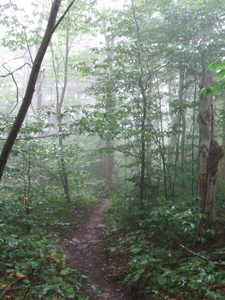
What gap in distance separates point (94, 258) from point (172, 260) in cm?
217

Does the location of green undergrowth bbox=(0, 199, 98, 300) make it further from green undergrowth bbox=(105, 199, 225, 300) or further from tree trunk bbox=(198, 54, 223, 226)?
tree trunk bbox=(198, 54, 223, 226)

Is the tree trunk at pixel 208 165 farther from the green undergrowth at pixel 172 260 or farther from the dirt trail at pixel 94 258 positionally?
the dirt trail at pixel 94 258

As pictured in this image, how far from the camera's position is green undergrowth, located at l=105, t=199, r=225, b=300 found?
117 inches

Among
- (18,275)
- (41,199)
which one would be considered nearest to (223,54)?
(41,199)

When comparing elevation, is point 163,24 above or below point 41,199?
above

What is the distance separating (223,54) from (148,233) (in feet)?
18.5

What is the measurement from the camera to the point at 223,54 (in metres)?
6.52

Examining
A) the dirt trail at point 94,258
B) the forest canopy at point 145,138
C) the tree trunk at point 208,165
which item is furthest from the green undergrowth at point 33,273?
the tree trunk at point 208,165

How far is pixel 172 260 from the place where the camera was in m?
4.05

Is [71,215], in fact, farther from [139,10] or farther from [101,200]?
[139,10]

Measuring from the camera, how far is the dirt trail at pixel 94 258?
12.6 feet

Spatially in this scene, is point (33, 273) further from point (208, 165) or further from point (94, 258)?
point (208, 165)

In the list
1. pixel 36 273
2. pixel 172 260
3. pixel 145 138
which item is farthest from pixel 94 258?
pixel 145 138

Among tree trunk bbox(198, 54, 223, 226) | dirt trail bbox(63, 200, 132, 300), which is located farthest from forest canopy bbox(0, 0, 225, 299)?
dirt trail bbox(63, 200, 132, 300)
